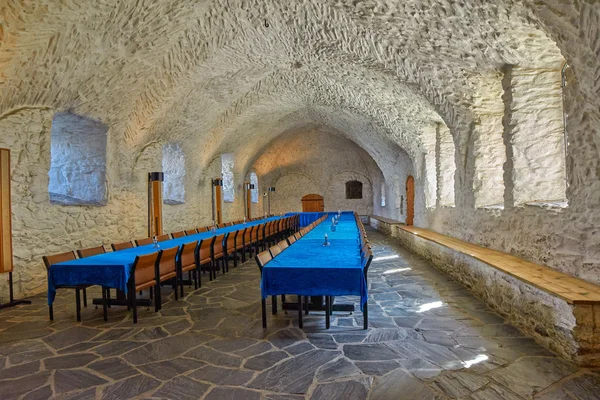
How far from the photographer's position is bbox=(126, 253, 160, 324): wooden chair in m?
4.23

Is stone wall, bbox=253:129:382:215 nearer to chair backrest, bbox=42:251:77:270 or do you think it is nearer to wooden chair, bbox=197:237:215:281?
wooden chair, bbox=197:237:215:281

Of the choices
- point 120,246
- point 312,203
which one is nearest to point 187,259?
point 120,246

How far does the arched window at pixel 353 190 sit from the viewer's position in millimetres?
22781

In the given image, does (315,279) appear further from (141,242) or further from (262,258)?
(141,242)

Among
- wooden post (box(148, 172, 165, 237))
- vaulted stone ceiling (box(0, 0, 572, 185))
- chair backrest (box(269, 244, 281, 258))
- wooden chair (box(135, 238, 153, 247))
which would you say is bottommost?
wooden chair (box(135, 238, 153, 247))

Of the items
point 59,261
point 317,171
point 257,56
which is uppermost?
point 257,56

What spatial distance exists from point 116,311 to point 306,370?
297 cm

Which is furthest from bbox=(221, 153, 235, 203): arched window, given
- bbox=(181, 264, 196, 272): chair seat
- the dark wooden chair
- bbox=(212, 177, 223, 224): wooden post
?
bbox=(181, 264, 196, 272): chair seat

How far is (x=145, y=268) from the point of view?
4.46 meters

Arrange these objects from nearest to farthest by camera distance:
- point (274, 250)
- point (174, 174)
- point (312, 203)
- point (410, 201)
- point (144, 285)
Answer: point (144, 285) < point (274, 250) < point (174, 174) < point (410, 201) < point (312, 203)

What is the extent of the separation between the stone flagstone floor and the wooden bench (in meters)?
0.15

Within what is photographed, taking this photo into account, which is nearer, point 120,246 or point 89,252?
point 89,252

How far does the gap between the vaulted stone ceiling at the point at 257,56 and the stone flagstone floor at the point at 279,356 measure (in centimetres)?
290

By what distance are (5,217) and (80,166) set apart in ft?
8.65
